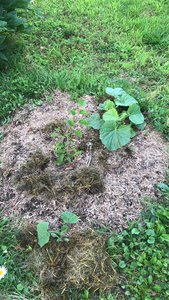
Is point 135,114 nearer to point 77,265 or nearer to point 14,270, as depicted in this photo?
point 77,265

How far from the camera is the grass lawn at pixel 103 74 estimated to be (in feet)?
7.09

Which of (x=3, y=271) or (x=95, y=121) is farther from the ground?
(x=95, y=121)

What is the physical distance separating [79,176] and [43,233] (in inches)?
19.2

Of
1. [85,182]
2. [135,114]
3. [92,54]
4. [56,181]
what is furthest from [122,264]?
[92,54]

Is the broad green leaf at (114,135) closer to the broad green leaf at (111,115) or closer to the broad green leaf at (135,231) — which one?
the broad green leaf at (111,115)

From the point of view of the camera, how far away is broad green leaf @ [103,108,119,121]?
109 inches

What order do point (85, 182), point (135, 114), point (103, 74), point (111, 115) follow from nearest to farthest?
point (85, 182) < point (111, 115) < point (135, 114) < point (103, 74)

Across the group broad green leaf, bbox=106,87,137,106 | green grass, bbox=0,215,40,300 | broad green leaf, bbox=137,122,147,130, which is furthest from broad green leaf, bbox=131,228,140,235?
broad green leaf, bbox=106,87,137,106

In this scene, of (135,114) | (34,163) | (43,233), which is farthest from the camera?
(135,114)

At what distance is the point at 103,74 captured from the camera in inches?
136

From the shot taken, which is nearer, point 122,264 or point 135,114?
point 122,264

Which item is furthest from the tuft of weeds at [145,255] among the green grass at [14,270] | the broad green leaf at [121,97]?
the broad green leaf at [121,97]

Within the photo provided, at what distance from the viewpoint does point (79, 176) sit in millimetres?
2562

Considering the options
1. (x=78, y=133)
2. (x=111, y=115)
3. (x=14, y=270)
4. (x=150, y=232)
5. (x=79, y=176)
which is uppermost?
(x=111, y=115)
